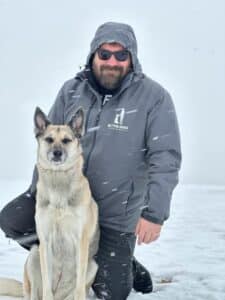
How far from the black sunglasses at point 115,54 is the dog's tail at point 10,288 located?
165cm

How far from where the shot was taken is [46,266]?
3.79m

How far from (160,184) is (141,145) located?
396 millimetres

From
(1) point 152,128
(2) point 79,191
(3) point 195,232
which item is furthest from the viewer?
(3) point 195,232

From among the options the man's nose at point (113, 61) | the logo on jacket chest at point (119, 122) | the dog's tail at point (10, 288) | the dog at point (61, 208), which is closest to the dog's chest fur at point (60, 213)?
the dog at point (61, 208)

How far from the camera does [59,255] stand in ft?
12.6

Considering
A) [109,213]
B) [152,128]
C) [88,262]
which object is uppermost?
[152,128]

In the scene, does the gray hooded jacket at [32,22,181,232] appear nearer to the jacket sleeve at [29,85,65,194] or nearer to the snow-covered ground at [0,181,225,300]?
the jacket sleeve at [29,85,65,194]

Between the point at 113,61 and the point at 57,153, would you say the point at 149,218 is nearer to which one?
the point at 57,153

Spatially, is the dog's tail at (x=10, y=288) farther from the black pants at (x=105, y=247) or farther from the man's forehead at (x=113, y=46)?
the man's forehead at (x=113, y=46)

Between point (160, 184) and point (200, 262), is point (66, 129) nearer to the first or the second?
point (160, 184)

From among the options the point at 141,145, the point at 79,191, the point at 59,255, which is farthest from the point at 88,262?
the point at 141,145

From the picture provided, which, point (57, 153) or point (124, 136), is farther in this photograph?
point (124, 136)

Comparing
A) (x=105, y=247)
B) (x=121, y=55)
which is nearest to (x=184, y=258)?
(x=105, y=247)

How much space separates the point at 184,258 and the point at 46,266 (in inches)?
75.4
